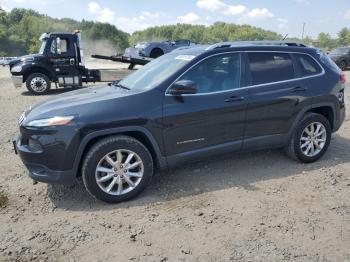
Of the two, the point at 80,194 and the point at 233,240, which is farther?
the point at 80,194

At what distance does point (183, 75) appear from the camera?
180 inches

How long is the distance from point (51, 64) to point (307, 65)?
1033 centimetres

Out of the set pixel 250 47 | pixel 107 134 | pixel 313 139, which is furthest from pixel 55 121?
pixel 313 139

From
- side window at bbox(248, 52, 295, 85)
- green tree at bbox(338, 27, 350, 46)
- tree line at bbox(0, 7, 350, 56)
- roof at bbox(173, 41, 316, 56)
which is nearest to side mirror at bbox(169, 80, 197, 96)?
roof at bbox(173, 41, 316, 56)

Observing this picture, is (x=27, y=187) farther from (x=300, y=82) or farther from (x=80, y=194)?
(x=300, y=82)

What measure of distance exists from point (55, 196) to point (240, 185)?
2268 mm

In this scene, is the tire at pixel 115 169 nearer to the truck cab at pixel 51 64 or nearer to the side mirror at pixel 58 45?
the truck cab at pixel 51 64

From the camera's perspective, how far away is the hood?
4148 mm

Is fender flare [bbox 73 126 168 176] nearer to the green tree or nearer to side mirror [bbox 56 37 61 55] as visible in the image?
side mirror [bbox 56 37 61 55]

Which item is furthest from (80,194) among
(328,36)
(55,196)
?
(328,36)

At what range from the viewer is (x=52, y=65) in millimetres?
13547

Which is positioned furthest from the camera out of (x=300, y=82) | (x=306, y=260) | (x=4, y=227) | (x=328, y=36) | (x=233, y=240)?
(x=328, y=36)

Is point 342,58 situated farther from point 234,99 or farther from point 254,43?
point 234,99

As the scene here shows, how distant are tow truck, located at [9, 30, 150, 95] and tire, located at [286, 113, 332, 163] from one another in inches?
345
